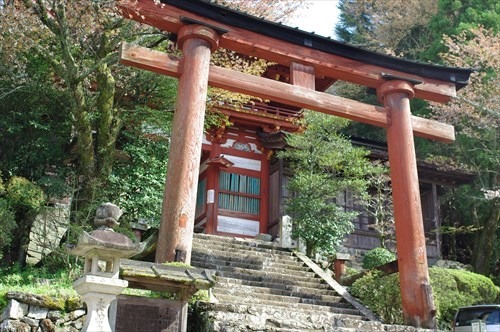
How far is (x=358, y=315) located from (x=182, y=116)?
5453mm

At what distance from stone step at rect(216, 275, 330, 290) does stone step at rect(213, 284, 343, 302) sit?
19 centimetres

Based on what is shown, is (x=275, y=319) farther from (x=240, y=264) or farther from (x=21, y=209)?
(x=21, y=209)

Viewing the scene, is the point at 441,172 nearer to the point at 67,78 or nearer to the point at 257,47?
the point at 257,47

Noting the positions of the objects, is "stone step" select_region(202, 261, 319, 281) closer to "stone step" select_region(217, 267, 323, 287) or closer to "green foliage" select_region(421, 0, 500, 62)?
"stone step" select_region(217, 267, 323, 287)

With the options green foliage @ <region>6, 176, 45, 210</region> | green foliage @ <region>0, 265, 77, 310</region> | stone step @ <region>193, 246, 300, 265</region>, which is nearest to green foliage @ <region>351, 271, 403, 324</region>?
stone step @ <region>193, 246, 300, 265</region>

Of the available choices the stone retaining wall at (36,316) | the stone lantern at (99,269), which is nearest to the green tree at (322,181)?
the stone retaining wall at (36,316)

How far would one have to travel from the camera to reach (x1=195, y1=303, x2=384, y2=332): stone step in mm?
8609

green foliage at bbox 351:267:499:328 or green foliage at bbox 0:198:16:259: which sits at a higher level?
green foliage at bbox 0:198:16:259

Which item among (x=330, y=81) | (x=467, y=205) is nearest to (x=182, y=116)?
(x=330, y=81)

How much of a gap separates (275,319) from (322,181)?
747cm

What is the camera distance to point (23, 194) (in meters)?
12.0

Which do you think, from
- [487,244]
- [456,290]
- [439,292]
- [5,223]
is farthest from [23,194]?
[487,244]

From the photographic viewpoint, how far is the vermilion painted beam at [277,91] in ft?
35.3

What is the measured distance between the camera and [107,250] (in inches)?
278
